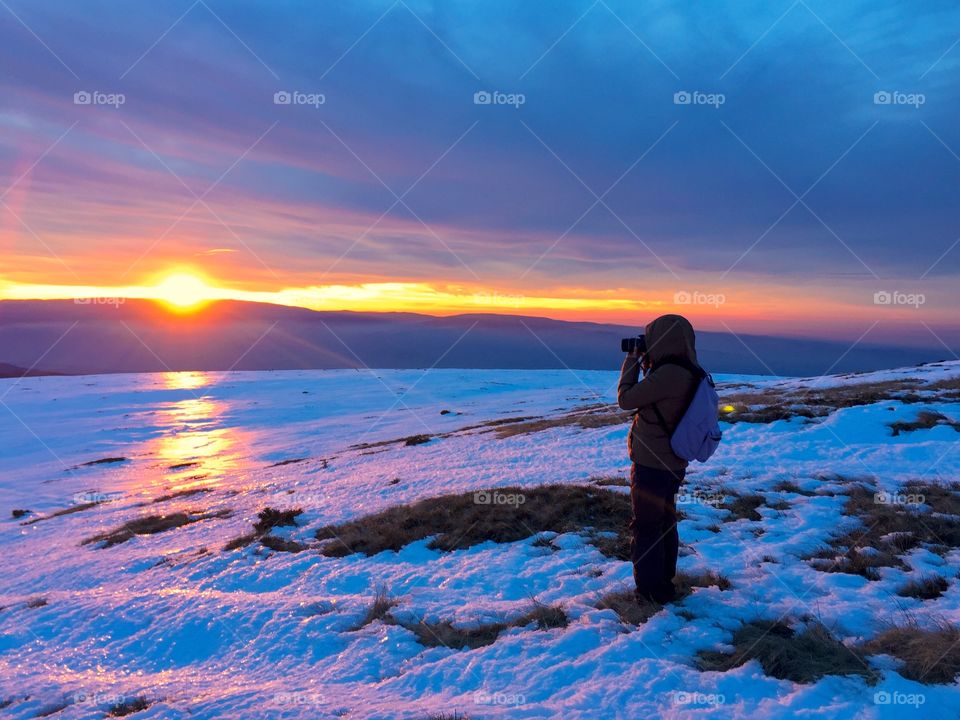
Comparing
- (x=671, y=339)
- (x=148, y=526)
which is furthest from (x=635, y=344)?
(x=148, y=526)

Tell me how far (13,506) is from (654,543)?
86.8 ft

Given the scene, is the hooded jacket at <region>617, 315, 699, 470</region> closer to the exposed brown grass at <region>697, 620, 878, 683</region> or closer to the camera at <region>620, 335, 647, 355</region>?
the camera at <region>620, 335, 647, 355</region>

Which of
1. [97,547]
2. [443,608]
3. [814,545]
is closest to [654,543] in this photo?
[443,608]

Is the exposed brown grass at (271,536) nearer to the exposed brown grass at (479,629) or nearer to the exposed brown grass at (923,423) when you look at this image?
the exposed brown grass at (479,629)

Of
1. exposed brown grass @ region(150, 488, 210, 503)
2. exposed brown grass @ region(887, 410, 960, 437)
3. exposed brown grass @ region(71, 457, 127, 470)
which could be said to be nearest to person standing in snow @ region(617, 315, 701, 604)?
exposed brown grass @ region(887, 410, 960, 437)

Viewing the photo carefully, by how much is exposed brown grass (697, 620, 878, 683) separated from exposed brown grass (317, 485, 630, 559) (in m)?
3.28

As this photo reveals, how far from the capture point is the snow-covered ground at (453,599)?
4789mm

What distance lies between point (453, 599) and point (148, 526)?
38.4ft

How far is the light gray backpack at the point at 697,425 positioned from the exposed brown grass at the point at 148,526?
13303mm

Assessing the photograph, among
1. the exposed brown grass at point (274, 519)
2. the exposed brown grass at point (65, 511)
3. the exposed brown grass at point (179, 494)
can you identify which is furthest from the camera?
the exposed brown grass at point (179, 494)

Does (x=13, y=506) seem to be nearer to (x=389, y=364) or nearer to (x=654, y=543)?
(x=654, y=543)

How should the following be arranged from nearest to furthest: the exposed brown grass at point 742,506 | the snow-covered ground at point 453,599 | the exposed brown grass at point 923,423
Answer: the snow-covered ground at point 453,599
the exposed brown grass at point 742,506
the exposed brown grass at point 923,423

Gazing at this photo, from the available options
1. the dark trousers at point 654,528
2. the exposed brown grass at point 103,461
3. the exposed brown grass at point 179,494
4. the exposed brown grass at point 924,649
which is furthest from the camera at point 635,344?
the exposed brown grass at point 103,461

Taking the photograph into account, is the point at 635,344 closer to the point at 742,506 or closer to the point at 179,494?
the point at 742,506
